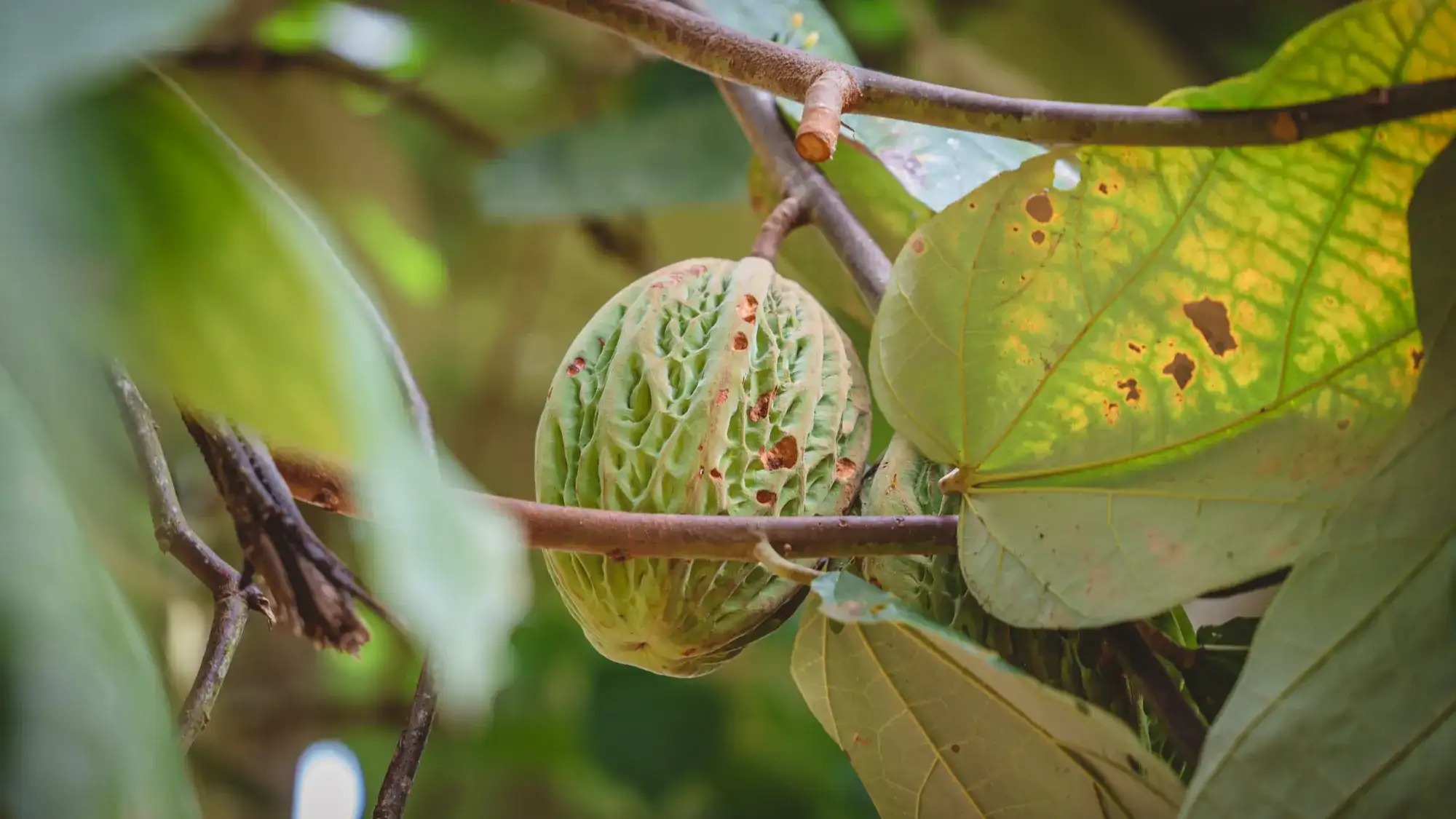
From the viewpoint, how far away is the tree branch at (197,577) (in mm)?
348

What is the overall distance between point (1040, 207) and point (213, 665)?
0.32 meters

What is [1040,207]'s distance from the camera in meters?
0.42

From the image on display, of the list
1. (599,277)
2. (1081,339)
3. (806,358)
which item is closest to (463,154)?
(599,277)

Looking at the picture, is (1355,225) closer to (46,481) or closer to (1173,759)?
(1173,759)

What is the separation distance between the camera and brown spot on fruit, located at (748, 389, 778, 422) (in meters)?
0.48

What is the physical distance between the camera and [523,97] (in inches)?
51.7

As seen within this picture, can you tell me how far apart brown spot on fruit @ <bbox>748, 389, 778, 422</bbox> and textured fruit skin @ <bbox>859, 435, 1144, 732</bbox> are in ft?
0.17

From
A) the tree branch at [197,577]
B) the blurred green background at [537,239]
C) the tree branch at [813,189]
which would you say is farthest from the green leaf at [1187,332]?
the blurred green background at [537,239]

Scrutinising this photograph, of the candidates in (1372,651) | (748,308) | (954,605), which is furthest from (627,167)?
(1372,651)

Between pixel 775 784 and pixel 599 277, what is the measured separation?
2.01 feet

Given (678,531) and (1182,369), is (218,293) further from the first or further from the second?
(1182,369)

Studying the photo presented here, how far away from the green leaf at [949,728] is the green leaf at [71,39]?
258 mm

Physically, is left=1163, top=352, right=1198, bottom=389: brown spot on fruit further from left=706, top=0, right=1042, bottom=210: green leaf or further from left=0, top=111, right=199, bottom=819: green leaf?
left=0, top=111, right=199, bottom=819: green leaf

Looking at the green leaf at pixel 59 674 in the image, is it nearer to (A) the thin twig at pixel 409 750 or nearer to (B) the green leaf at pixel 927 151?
(A) the thin twig at pixel 409 750
